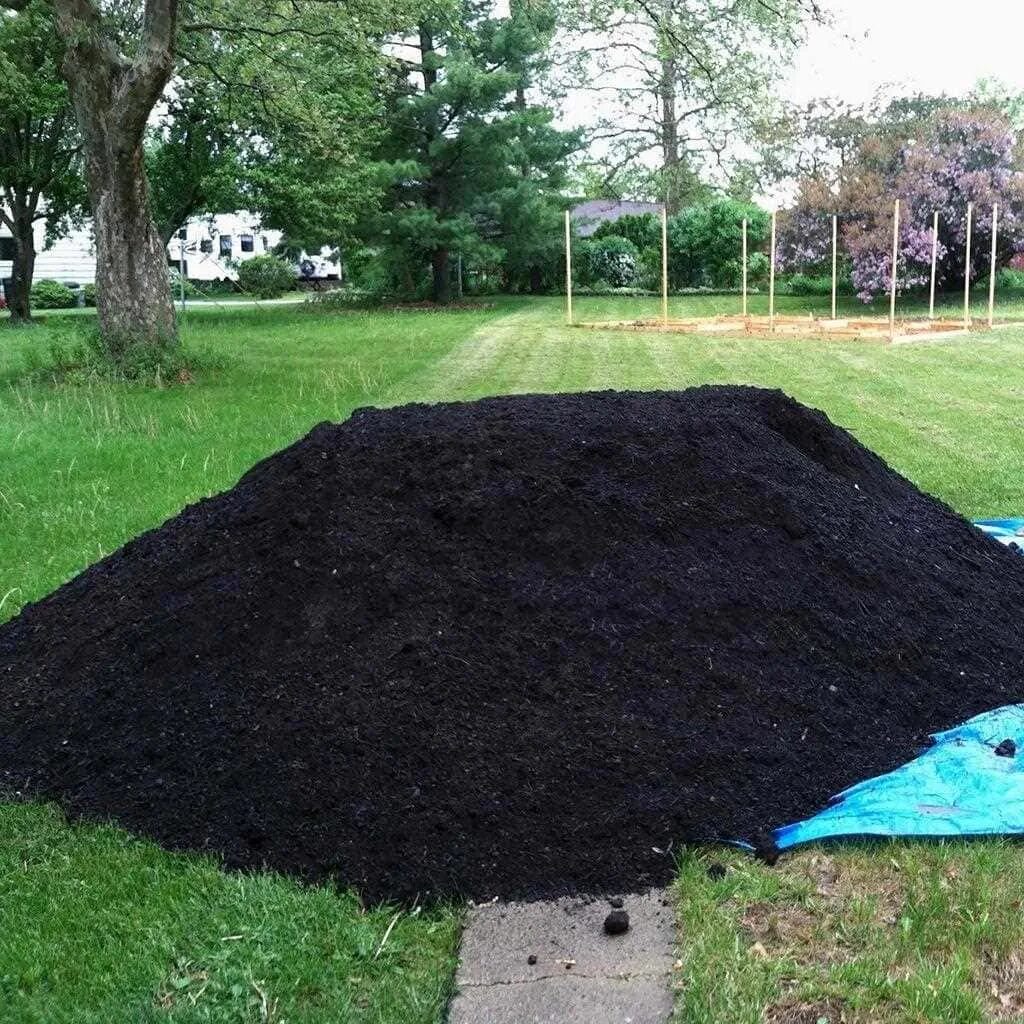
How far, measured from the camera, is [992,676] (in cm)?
346

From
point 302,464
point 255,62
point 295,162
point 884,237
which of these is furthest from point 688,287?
point 302,464

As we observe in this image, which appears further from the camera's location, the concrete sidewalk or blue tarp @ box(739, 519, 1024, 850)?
blue tarp @ box(739, 519, 1024, 850)

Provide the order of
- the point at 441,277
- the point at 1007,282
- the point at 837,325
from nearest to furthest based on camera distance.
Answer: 1. the point at 837,325
2. the point at 441,277
3. the point at 1007,282

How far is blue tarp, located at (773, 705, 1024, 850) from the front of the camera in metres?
2.67

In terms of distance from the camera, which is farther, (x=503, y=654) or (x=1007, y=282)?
(x=1007, y=282)

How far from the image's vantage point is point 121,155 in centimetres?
1056

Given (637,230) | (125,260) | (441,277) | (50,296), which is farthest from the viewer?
(50,296)

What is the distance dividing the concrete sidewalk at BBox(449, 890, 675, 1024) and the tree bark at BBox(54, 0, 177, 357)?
9.53 meters

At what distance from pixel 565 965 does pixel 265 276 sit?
Result: 32.2 metres

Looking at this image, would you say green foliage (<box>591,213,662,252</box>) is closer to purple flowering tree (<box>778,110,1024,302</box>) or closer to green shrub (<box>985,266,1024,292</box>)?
purple flowering tree (<box>778,110,1024,302</box>)

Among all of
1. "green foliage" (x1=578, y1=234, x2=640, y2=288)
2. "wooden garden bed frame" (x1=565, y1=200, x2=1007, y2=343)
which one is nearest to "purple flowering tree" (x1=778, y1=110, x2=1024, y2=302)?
"wooden garden bed frame" (x1=565, y1=200, x2=1007, y2=343)

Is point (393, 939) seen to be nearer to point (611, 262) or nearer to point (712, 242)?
point (712, 242)

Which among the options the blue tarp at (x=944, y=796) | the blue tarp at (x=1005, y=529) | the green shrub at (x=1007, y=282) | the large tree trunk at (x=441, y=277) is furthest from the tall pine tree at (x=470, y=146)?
the blue tarp at (x=944, y=796)

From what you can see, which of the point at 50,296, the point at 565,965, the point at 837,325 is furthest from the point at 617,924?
the point at 50,296
